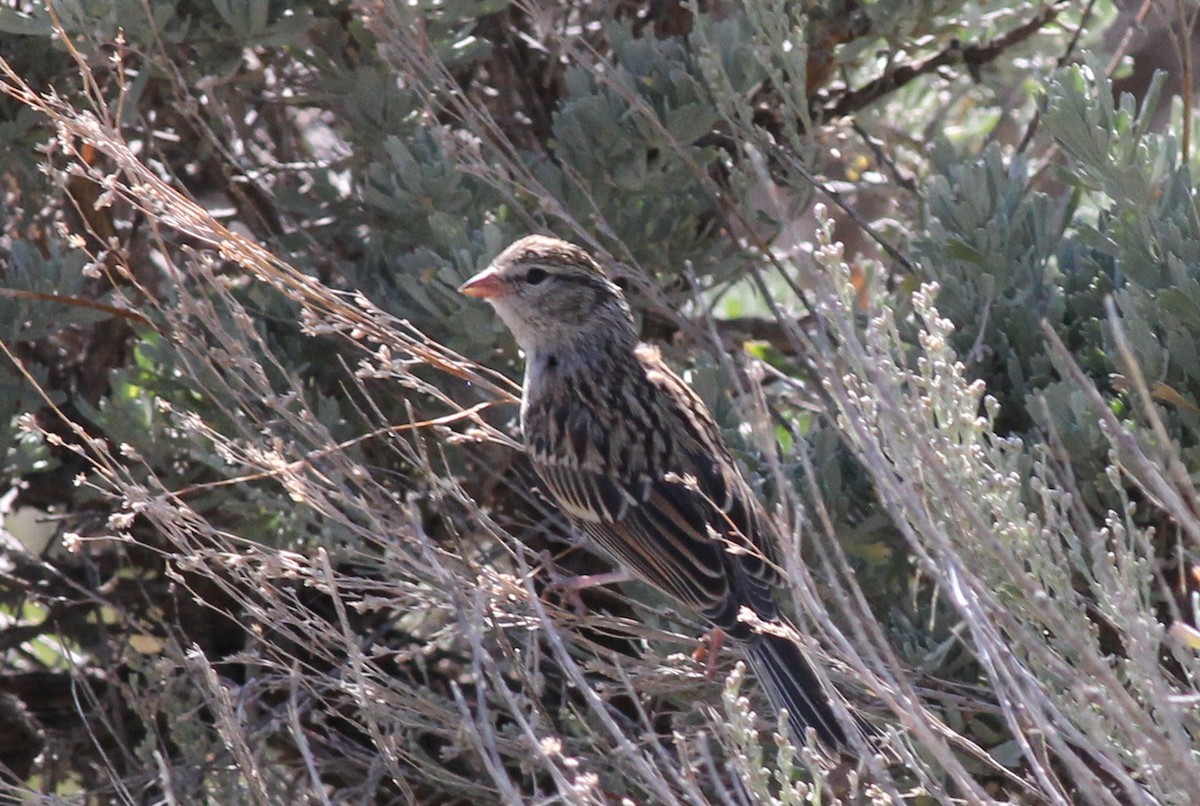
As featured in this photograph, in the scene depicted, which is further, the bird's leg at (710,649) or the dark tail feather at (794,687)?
the bird's leg at (710,649)

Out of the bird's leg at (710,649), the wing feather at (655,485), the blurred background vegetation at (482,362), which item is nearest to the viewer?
the blurred background vegetation at (482,362)

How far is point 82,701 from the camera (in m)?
5.31

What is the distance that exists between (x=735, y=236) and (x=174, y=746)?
8.25 ft

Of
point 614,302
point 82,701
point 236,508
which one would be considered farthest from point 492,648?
point 82,701

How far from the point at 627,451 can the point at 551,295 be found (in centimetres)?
55

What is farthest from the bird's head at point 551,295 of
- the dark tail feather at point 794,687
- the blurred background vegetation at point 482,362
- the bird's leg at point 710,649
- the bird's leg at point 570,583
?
the dark tail feather at point 794,687

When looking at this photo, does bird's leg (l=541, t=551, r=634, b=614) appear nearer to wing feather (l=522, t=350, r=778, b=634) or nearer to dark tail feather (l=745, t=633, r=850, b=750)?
wing feather (l=522, t=350, r=778, b=634)

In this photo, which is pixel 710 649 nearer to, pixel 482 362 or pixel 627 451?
pixel 627 451

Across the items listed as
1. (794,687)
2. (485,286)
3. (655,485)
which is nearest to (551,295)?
(485,286)

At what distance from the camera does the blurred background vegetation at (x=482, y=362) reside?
350cm

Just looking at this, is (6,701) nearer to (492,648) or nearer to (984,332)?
(492,648)

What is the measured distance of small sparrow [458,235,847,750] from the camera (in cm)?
430

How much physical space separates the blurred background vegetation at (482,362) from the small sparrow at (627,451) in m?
0.12

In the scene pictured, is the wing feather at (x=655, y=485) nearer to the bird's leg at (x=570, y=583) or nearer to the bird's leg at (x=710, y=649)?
the bird's leg at (x=710, y=649)
